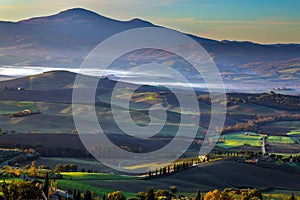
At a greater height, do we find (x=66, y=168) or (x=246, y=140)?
(x=66, y=168)

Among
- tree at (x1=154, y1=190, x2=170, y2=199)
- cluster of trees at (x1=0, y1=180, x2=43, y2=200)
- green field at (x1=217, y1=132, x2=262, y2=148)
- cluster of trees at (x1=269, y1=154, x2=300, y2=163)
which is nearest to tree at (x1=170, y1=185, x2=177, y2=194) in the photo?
tree at (x1=154, y1=190, x2=170, y2=199)

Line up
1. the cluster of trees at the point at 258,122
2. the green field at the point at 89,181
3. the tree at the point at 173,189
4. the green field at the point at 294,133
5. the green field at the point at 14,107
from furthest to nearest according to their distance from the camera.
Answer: the green field at the point at 14,107 → the cluster of trees at the point at 258,122 → the green field at the point at 294,133 → the tree at the point at 173,189 → the green field at the point at 89,181

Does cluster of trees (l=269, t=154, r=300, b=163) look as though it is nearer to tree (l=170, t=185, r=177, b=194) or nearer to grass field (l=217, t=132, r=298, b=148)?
grass field (l=217, t=132, r=298, b=148)

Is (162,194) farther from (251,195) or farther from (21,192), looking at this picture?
(21,192)

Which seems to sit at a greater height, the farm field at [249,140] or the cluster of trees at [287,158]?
the farm field at [249,140]

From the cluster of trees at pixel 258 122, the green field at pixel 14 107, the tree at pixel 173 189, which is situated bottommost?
the tree at pixel 173 189

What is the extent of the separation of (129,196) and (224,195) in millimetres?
7037

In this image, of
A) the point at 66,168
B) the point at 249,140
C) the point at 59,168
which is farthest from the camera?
the point at 249,140

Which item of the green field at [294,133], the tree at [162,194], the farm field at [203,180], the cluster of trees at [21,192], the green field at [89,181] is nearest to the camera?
the cluster of trees at [21,192]

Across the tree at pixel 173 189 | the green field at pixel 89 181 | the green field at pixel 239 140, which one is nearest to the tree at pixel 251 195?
the tree at pixel 173 189

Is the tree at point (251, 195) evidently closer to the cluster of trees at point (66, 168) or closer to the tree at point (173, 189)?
the tree at point (173, 189)

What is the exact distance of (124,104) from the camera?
433 feet

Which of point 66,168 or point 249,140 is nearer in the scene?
point 66,168

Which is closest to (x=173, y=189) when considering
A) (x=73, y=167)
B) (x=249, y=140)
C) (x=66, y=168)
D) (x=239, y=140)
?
(x=66, y=168)
